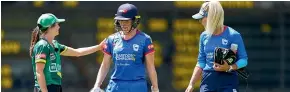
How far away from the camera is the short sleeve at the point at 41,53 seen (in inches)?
272

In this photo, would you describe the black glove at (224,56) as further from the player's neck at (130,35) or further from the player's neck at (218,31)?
the player's neck at (130,35)

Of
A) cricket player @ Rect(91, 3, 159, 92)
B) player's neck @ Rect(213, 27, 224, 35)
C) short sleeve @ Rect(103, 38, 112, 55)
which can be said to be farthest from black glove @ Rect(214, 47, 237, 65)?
short sleeve @ Rect(103, 38, 112, 55)

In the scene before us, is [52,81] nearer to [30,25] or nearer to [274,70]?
[30,25]

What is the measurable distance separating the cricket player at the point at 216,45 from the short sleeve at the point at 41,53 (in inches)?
50.1

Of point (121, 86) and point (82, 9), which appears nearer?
point (121, 86)

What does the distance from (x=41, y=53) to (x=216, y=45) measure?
145 centimetres

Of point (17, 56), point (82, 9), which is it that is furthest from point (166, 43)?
point (17, 56)

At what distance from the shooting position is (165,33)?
10.8m

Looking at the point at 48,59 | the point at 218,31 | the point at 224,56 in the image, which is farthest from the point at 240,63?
the point at 48,59

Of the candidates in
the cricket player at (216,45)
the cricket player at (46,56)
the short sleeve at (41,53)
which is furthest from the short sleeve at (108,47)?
the cricket player at (216,45)

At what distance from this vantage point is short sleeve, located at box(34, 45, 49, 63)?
6910 millimetres

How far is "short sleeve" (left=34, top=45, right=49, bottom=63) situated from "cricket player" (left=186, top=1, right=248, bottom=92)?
1.27 m

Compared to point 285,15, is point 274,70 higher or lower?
lower

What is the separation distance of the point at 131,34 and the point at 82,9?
369 centimetres
